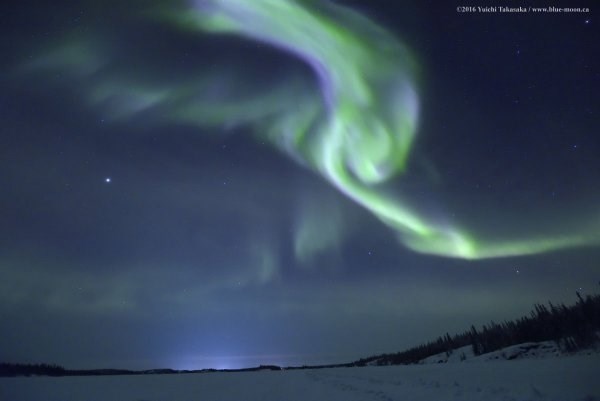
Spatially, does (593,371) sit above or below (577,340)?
below

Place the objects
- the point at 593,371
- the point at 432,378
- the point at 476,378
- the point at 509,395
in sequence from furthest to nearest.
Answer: the point at 432,378 → the point at 476,378 → the point at 593,371 → the point at 509,395

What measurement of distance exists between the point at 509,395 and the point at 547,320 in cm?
1448

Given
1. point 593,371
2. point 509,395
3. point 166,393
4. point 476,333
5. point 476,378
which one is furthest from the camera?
point 476,333

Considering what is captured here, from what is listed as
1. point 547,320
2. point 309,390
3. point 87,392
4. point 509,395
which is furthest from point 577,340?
point 87,392

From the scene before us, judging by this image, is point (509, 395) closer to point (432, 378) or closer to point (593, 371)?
point (593, 371)

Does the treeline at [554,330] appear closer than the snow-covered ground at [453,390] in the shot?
No

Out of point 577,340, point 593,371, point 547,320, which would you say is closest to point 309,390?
point 593,371

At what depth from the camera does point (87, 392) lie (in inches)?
600

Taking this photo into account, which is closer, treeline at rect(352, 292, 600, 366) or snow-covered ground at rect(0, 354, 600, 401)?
snow-covered ground at rect(0, 354, 600, 401)

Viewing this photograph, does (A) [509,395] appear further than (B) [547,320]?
No

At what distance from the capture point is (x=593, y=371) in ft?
29.6

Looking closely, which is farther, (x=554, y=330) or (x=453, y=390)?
(x=554, y=330)

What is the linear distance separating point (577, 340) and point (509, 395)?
10183 millimetres

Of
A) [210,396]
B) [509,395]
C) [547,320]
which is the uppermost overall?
[547,320]
